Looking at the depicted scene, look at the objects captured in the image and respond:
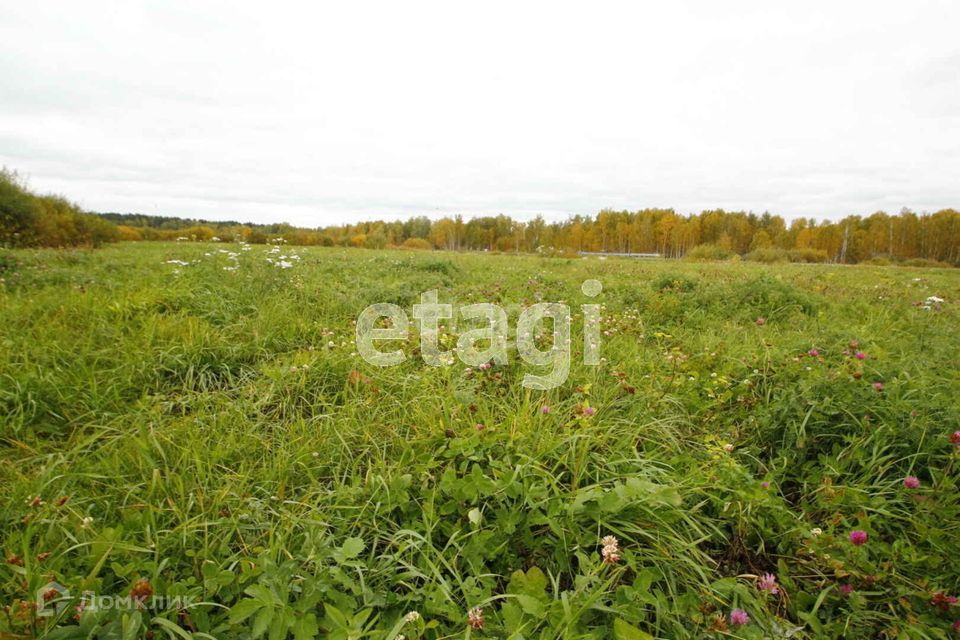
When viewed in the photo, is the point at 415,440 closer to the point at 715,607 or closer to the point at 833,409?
the point at 715,607

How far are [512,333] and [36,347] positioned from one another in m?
3.92

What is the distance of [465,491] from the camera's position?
1640mm

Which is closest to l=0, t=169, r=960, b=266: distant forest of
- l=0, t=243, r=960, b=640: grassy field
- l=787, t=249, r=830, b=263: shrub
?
l=787, t=249, r=830, b=263: shrub

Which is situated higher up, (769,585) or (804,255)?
(804,255)

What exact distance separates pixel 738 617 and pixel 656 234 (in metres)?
57.9

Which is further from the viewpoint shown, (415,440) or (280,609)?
(415,440)

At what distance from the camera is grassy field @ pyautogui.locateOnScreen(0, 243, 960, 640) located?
133 centimetres

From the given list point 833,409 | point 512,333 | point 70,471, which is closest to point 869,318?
point 833,409

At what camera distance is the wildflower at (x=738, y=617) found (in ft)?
4.26

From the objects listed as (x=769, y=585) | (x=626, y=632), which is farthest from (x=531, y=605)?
(x=769, y=585)

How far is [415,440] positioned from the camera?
2113 millimetres

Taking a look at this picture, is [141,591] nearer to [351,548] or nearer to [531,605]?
[351,548]

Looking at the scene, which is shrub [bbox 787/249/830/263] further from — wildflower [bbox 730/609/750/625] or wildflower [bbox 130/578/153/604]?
wildflower [bbox 130/578/153/604]

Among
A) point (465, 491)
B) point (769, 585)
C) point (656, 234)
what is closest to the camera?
point (769, 585)
